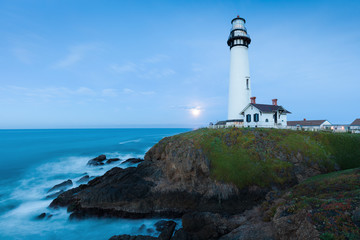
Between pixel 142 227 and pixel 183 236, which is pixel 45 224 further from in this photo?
pixel 183 236

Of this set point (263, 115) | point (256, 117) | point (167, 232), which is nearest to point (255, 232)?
point (167, 232)

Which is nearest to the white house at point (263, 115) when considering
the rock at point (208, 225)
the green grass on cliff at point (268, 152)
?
the green grass on cliff at point (268, 152)

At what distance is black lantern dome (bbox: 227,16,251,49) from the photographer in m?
27.7

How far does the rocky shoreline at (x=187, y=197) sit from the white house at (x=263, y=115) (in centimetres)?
829

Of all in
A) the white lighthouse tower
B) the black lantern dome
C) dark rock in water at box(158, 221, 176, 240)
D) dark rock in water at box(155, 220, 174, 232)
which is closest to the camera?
dark rock in water at box(158, 221, 176, 240)

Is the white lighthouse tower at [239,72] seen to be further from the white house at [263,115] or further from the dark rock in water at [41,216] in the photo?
the dark rock in water at [41,216]

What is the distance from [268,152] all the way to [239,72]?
50.8 ft

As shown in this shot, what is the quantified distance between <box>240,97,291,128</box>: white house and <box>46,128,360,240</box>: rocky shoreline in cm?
829

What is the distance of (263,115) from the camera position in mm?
23859

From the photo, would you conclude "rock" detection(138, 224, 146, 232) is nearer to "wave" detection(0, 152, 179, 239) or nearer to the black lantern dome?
"wave" detection(0, 152, 179, 239)

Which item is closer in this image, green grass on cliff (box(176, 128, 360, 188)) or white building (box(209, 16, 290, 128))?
green grass on cliff (box(176, 128, 360, 188))

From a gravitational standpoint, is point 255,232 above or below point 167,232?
above

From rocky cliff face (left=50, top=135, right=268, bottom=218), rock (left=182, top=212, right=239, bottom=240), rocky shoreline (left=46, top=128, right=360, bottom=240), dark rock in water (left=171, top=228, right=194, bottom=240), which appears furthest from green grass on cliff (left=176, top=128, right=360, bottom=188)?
dark rock in water (left=171, top=228, right=194, bottom=240)

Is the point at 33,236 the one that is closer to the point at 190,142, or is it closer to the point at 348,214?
the point at 190,142
